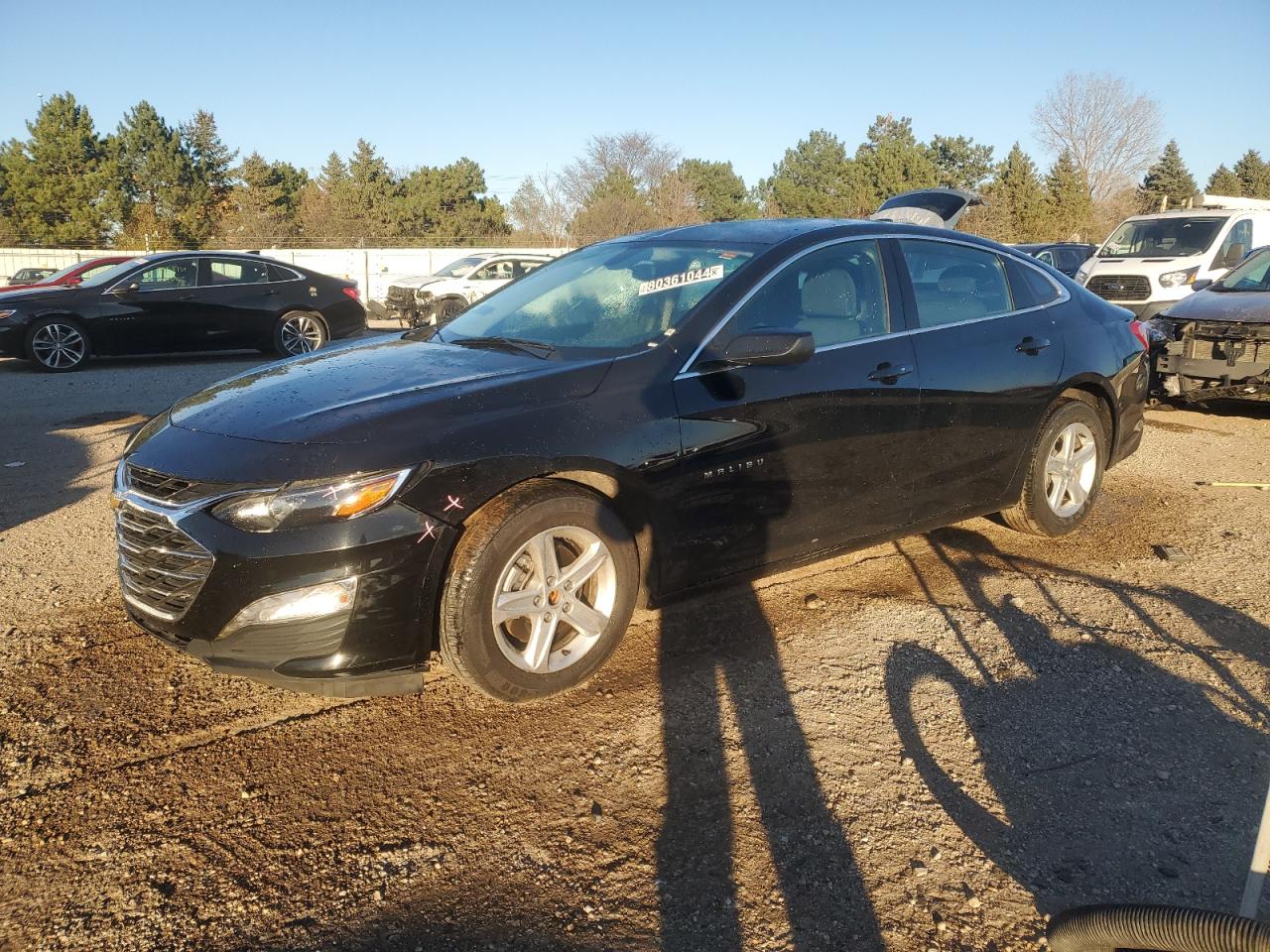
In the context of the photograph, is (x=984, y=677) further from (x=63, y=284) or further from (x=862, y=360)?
(x=63, y=284)

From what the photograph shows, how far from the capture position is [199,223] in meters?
53.1

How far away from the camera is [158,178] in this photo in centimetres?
5388

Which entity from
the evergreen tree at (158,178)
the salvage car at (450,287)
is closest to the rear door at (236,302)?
the salvage car at (450,287)

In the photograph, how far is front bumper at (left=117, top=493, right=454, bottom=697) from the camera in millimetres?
2973

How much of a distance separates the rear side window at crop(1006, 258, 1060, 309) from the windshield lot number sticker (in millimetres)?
1879

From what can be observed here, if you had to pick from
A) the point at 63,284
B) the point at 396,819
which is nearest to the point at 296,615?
the point at 396,819

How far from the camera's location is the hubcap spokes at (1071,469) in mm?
5191

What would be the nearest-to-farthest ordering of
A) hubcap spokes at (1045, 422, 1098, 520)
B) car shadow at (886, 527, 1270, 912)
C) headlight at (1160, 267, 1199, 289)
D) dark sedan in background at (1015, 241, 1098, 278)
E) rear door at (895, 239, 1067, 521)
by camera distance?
car shadow at (886, 527, 1270, 912) < rear door at (895, 239, 1067, 521) < hubcap spokes at (1045, 422, 1098, 520) < headlight at (1160, 267, 1199, 289) < dark sedan in background at (1015, 241, 1098, 278)

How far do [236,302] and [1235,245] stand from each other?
1383 cm

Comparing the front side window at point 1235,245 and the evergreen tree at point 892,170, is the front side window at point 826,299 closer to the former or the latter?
the front side window at point 1235,245

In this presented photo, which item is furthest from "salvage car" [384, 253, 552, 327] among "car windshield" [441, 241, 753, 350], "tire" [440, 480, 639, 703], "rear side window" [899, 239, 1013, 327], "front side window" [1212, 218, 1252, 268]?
"tire" [440, 480, 639, 703]

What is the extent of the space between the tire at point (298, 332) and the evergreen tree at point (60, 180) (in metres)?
40.8

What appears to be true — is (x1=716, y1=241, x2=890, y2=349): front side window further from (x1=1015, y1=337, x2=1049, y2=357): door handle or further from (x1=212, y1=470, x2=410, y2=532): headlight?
(x1=212, y1=470, x2=410, y2=532): headlight

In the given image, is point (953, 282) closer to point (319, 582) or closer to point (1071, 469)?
point (1071, 469)
